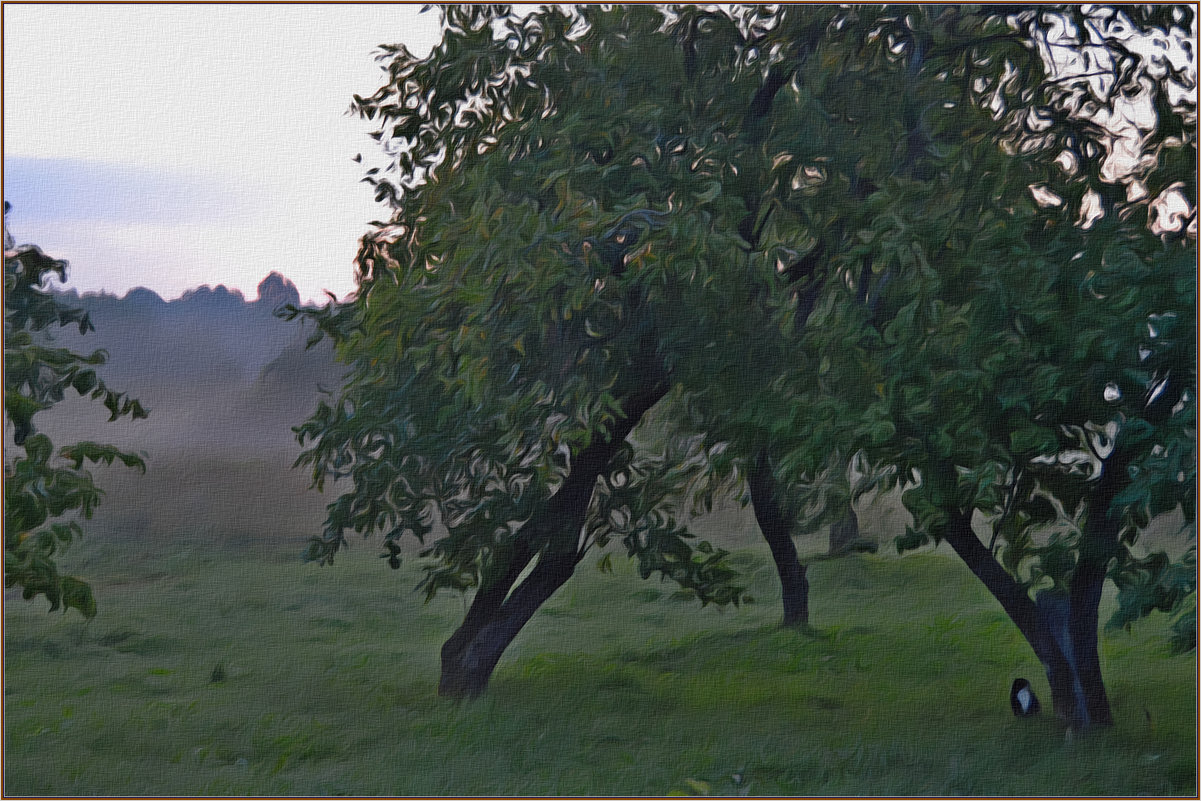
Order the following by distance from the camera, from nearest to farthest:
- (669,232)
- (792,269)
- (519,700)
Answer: (669,232) < (792,269) < (519,700)

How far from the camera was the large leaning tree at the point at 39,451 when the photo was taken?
6.83m

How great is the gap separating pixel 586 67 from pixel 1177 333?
5635 mm

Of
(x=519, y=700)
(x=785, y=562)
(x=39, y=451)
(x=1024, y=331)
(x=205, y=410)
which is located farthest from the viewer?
(x=785, y=562)

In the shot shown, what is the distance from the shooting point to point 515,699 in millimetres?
9820

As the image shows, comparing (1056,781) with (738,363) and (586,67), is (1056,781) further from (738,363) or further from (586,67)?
(586,67)

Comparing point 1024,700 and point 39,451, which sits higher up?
point 39,451

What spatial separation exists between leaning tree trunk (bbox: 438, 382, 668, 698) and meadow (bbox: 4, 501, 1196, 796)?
1.01ft

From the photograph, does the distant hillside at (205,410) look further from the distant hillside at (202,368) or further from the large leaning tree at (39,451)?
the large leaning tree at (39,451)

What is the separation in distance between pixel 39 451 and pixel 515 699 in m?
5.24

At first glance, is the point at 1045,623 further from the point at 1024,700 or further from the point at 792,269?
the point at 792,269

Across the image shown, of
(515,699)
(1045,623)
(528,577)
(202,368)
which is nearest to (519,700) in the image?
(515,699)

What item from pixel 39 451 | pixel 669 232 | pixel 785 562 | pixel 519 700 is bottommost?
pixel 519 700

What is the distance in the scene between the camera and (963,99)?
8547 millimetres

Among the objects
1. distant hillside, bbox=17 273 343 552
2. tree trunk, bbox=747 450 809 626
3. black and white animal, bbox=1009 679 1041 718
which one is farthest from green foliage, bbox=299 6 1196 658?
tree trunk, bbox=747 450 809 626
